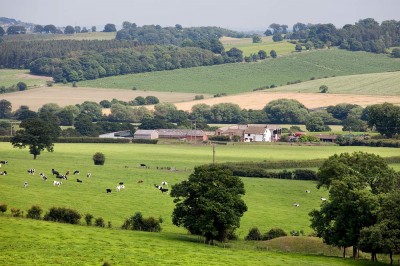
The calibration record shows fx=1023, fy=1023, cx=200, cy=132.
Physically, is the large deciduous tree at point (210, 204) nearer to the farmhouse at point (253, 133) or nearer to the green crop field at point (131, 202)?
the green crop field at point (131, 202)

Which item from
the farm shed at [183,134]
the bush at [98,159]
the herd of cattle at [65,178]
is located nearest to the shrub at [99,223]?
the herd of cattle at [65,178]

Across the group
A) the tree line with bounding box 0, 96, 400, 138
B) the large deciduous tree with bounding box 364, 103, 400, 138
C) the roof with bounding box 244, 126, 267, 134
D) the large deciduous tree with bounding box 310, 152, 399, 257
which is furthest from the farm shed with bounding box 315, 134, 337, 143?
the large deciduous tree with bounding box 310, 152, 399, 257

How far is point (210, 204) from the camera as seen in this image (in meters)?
65.8

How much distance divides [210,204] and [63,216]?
32.6 feet

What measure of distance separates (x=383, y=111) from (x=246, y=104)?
49.2 meters

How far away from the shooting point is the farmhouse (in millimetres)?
138500

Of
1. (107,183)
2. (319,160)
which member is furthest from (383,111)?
(107,183)

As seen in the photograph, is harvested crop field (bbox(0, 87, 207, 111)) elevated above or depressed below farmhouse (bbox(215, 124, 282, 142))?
above

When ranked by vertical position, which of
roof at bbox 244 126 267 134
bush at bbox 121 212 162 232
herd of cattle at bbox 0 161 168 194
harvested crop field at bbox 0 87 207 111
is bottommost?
bush at bbox 121 212 162 232

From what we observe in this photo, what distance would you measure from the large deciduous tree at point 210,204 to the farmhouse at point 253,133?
2701 inches

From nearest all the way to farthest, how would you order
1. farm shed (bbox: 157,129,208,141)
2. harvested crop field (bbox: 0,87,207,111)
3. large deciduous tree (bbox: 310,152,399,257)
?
large deciduous tree (bbox: 310,152,399,257) < farm shed (bbox: 157,129,208,141) < harvested crop field (bbox: 0,87,207,111)

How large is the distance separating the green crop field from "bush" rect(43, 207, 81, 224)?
2.75 metres

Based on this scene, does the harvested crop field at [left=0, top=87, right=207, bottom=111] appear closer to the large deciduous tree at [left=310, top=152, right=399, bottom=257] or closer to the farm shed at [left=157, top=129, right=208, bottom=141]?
the farm shed at [left=157, top=129, right=208, bottom=141]

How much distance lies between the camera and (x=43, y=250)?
179 ft
